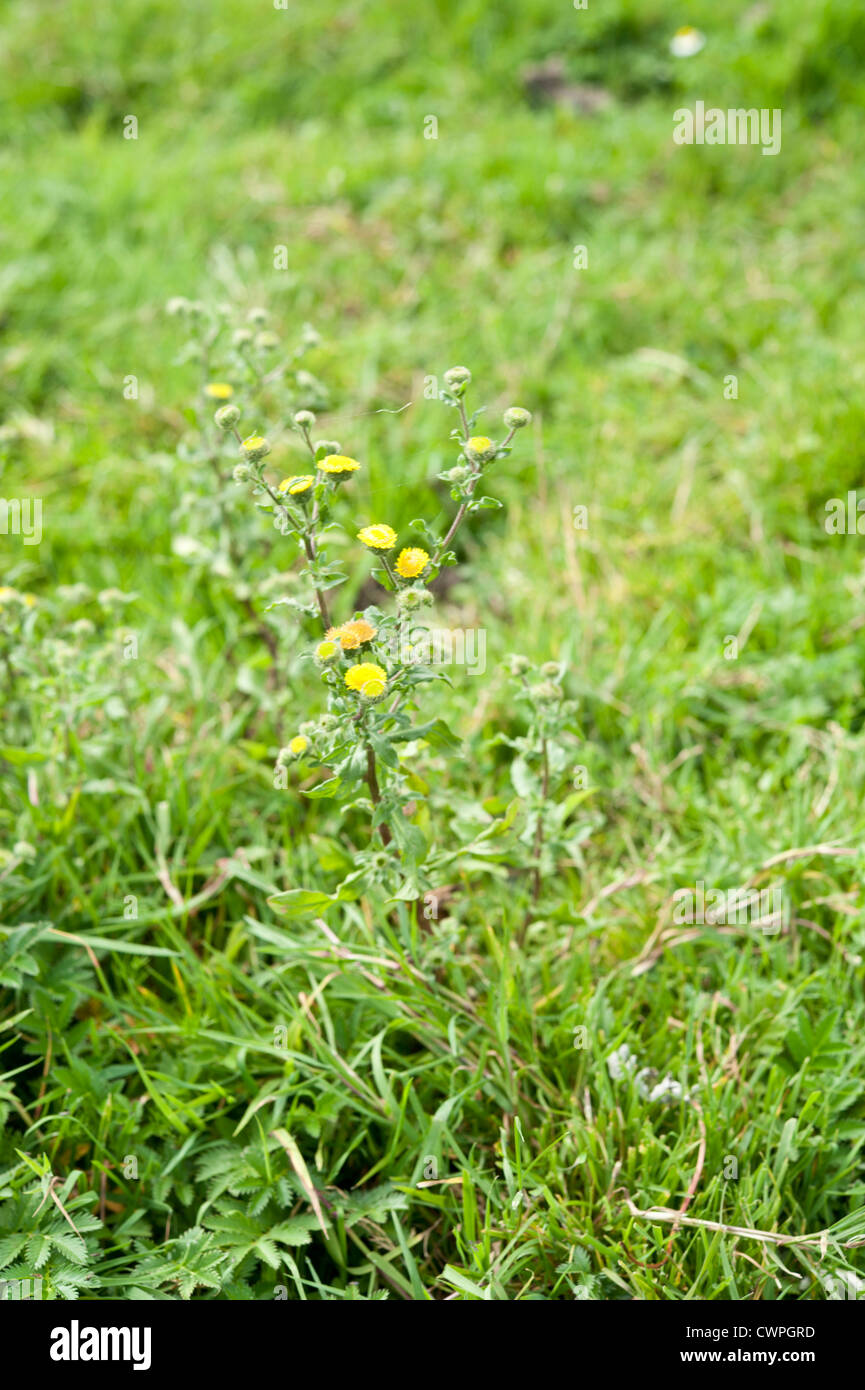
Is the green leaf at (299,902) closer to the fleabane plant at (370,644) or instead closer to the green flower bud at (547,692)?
the fleabane plant at (370,644)

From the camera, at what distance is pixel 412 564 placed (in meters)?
1.67

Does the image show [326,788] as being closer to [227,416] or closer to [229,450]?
[227,416]

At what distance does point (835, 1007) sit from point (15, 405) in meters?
3.00

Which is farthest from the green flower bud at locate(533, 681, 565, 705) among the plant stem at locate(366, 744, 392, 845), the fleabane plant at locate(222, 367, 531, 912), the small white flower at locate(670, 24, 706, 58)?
the small white flower at locate(670, 24, 706, 58)

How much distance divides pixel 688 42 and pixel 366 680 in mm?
4183

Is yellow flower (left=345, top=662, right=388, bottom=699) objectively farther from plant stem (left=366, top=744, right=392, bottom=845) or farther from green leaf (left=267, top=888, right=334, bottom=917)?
green leaf (left=267, top=888, right=334, bottom=917)

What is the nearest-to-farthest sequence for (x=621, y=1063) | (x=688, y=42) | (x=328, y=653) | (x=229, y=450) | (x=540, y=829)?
1. (x=328, y=653)
2. (x=621, y=1063)
3. (x=540, y=829)
4. (x=229, y=450)
5. (x=688, y=42)

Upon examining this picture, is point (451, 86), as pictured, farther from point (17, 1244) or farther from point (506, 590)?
point (17, 1244)

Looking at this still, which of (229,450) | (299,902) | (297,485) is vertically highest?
(229,450)

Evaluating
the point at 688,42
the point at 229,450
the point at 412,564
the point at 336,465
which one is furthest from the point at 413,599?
the point at 688,42

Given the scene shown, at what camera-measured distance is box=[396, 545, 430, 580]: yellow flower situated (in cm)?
166

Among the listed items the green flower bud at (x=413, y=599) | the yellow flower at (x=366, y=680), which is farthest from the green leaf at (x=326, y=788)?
the green flower bud at (x=413, y=599)

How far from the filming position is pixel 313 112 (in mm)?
4898
